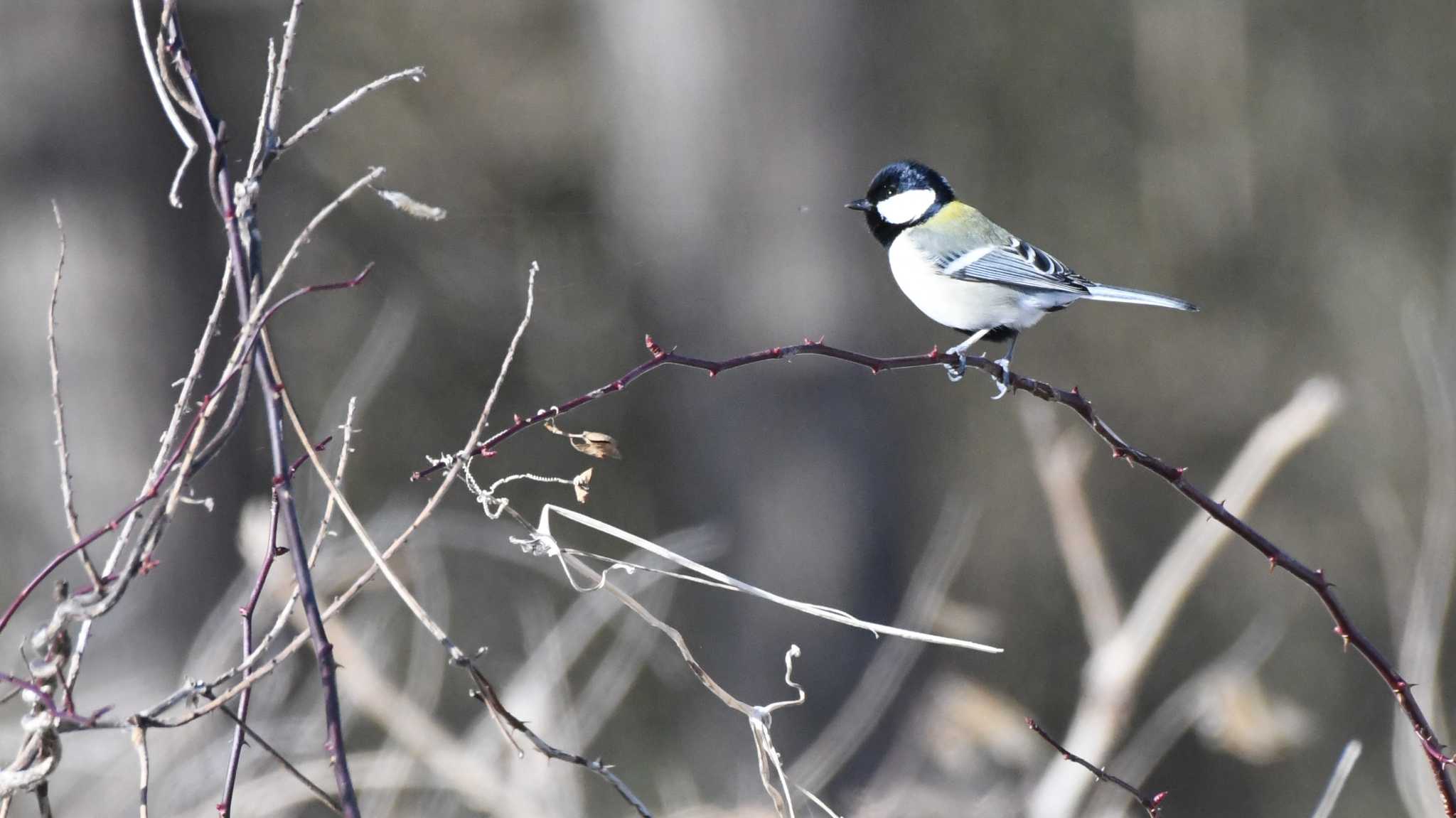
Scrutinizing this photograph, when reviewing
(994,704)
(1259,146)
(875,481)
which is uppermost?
(1259,146)

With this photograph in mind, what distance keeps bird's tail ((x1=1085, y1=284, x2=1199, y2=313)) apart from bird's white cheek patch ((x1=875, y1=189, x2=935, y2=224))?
0.62 m

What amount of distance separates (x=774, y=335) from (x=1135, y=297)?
335 centimetres

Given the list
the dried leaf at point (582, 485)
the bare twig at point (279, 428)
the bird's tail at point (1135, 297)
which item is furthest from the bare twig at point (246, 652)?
the bird's tail at point (1135, 297)

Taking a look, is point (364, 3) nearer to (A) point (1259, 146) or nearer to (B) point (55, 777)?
(B) point (55, 777)

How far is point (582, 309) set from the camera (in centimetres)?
816

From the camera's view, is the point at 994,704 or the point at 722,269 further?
the point at 722,269

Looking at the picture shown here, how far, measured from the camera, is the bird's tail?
102 inches

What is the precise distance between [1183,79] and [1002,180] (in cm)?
135

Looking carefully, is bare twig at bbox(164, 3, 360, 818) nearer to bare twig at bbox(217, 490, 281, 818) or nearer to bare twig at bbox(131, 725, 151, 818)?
bare twig at bbox(217, 490, 281, 818)

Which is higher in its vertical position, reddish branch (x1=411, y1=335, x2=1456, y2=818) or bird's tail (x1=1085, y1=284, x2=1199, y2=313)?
bird's tail (x1=1085, y1=284, x2=1199, y2=313)

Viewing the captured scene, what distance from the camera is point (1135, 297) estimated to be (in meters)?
2.73

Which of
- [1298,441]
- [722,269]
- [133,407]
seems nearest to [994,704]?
[1298,441]

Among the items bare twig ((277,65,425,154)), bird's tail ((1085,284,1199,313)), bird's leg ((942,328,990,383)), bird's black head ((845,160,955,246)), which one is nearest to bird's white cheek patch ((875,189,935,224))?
bird's black head ((845,160,955,246))

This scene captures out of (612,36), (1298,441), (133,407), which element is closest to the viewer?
(1298,441)
